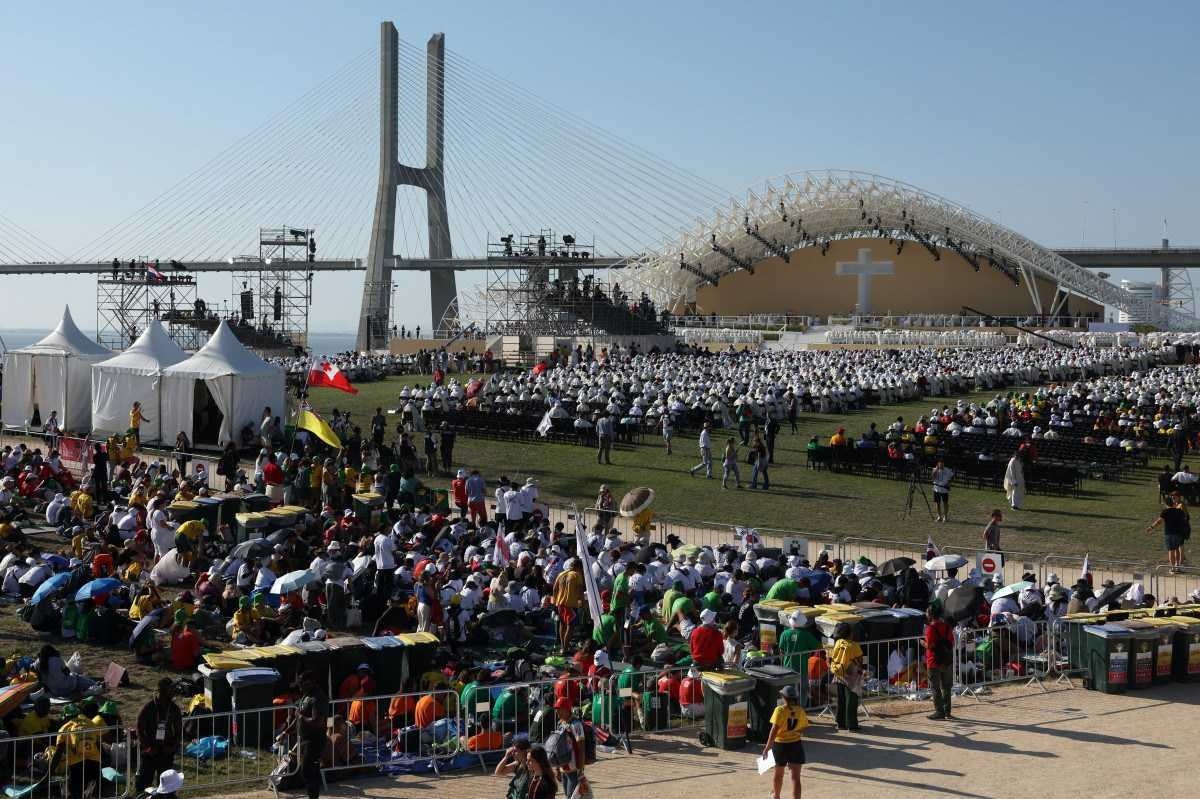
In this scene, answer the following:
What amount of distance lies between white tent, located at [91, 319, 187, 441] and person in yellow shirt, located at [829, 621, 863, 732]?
20061 mm

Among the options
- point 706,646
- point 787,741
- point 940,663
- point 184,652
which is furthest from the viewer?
point 184,652

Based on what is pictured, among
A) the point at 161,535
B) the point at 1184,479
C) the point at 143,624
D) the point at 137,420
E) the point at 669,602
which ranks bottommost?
the point at 143,624

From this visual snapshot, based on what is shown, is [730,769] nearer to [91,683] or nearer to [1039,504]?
[91,683]

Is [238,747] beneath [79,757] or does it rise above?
beneath

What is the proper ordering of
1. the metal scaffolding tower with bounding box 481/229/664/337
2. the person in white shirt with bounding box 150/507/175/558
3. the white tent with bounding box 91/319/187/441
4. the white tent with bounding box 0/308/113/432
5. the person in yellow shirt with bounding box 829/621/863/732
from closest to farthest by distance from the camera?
the person in yellow shirt with bounding box 829/621/863/732 → the person in white shirt with bounding box 150/507/175/558 → the white tent with bounding box 91/319/187/441 → the white tent with bounding box 0/308/113/432 → the metal scaffolding tower with bounding box 481/229/664/337

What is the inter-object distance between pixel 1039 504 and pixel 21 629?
16.6m

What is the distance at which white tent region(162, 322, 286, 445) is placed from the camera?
27156mm

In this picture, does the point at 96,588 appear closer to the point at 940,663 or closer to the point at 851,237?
the point at 940,663

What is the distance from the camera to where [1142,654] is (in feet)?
40.0

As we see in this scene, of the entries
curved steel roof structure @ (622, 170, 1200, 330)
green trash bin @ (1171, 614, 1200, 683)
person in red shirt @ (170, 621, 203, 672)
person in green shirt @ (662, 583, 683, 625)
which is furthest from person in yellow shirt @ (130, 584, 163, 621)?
curved steel roof structure @ (622, 170, 1200, 330)

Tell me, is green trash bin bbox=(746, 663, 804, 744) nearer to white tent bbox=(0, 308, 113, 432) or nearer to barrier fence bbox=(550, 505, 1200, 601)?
barrier fence bbox=(550, 505, 1200, 601)

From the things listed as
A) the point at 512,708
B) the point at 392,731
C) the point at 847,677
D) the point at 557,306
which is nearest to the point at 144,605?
the point at 392,731

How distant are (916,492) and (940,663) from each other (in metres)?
13.5

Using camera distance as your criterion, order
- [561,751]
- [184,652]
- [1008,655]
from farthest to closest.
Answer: [1008,655] < [184,652] < [561,751]
